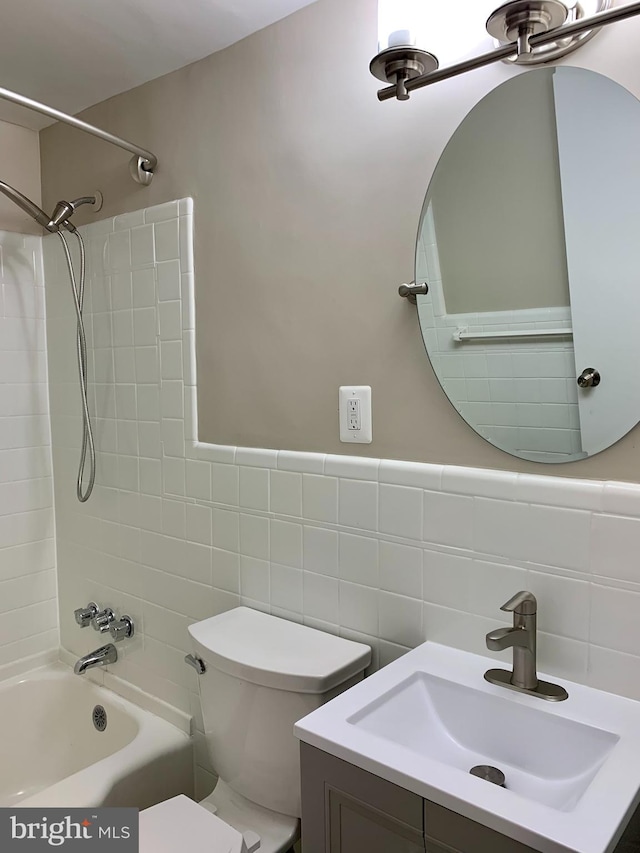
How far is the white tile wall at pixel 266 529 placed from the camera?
121cm

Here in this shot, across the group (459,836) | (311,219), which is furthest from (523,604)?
(311,219)

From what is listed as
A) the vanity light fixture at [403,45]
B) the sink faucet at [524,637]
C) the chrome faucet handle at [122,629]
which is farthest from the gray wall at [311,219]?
the chrome faucet handle at [122,629]

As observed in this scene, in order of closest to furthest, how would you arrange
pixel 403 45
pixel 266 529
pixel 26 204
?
pixel 403 45 < pixel 266 529 < pixel 26 204

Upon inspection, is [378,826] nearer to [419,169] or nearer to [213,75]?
[419,169]

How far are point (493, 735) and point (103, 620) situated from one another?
1379mm

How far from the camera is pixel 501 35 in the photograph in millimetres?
1085

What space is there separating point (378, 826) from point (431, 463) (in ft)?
2.23

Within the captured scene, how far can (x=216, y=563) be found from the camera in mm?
1826

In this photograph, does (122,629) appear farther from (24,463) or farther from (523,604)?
(523,604)

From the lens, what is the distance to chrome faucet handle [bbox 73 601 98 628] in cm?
212

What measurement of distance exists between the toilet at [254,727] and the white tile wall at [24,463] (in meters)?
1.01

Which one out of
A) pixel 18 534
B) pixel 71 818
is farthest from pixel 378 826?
pixel 18 534

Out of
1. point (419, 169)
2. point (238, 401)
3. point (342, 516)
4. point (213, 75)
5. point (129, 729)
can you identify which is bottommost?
point (129, 729)

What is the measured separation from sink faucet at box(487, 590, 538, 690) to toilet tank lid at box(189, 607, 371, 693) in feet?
1.20
